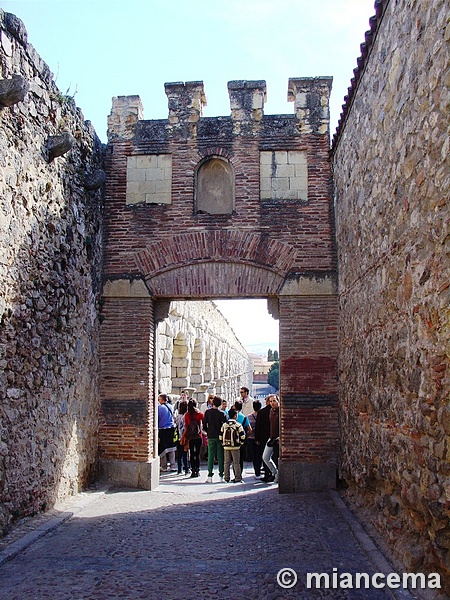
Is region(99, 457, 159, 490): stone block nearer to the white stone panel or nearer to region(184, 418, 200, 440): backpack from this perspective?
region(184, 418, 200, 440): backpack

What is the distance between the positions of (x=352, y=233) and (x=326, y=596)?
4157 mm

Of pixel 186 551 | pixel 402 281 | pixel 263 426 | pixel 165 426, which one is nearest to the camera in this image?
pixel 402 281

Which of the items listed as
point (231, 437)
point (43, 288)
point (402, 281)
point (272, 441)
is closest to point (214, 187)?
point (43, 288)

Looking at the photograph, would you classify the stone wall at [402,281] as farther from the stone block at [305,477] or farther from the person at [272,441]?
the person at [272,441]

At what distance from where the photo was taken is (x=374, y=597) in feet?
13.8

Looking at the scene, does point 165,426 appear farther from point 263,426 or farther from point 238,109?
point 238,109

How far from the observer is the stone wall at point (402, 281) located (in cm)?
396

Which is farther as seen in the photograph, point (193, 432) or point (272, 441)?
point (193, 432)

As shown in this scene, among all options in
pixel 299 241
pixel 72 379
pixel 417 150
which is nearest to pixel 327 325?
pixel 299 241

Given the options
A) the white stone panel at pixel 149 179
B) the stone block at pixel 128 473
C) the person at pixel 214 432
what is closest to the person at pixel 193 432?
the person at pixel 214 432

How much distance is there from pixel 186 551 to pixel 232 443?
3639 mm

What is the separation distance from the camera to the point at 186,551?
5.32m

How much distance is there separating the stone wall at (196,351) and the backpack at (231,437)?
1.69 metres

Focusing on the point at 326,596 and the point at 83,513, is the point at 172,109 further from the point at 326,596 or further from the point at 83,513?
the point at 326,596
